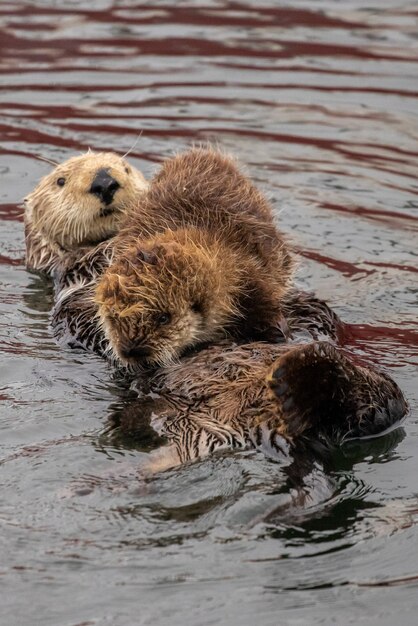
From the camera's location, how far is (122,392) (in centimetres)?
511

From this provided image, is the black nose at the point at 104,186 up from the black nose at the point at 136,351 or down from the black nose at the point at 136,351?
up

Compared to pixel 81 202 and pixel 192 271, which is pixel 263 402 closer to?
pixel 192 271

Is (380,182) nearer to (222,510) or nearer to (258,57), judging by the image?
(258,57)

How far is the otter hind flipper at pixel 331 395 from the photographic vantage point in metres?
4.14

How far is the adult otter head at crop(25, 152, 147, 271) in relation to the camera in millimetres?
6219

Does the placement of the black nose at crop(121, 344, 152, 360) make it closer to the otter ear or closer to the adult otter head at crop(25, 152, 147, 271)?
the otter ear

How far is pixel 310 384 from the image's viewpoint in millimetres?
4215

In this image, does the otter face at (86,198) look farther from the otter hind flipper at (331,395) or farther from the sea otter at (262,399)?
the otter hind flipper at (331,395)

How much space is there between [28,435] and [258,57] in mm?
7039

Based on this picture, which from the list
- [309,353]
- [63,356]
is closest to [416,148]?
[63,356]

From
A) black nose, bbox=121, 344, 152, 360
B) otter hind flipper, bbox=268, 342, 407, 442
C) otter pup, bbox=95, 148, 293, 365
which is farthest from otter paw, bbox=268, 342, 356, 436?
black nose, bbox=121, 344, 152, 360

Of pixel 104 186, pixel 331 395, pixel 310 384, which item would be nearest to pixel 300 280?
pixel 104 186

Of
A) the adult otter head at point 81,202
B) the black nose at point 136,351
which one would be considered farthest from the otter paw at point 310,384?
the adult otter head at point 81,202

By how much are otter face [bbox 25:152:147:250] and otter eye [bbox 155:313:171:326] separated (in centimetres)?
144
